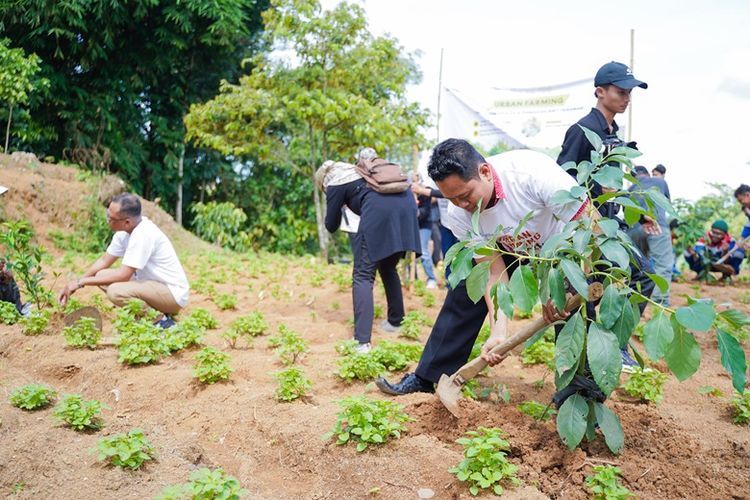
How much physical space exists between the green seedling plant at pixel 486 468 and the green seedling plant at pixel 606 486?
11.3 inches

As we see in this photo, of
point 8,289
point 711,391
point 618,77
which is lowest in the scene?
point 711,391

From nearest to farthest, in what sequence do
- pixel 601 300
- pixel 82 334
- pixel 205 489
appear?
pixel 205 489 < pixel 601 300 < pixel 82 334

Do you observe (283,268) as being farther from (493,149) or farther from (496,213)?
(496,213)

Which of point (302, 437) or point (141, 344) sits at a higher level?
point (141, 344)

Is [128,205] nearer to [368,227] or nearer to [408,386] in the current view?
[368,227]

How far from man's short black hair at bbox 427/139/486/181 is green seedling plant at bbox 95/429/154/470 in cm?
181

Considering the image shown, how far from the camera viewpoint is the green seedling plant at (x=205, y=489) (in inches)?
91.3

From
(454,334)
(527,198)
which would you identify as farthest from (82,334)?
(527,198)

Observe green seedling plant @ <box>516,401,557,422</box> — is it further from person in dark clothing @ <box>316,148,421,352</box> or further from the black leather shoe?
person in dark clothing @ <box>316,148,421,352</box>

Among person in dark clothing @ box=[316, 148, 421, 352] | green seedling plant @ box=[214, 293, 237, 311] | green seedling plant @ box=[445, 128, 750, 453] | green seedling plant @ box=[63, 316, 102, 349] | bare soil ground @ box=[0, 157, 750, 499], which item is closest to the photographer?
green seedling plant @ box=[445, 128, 750, 453]

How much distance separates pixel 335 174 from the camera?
529 cm

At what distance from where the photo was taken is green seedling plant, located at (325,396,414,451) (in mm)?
2840

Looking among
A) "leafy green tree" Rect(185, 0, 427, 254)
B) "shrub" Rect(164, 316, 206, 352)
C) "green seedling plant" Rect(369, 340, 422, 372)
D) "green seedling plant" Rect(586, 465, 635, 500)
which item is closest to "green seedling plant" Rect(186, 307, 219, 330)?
"shrub" Rect(164, 316, 206, 352)

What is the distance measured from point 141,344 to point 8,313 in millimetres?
1664
